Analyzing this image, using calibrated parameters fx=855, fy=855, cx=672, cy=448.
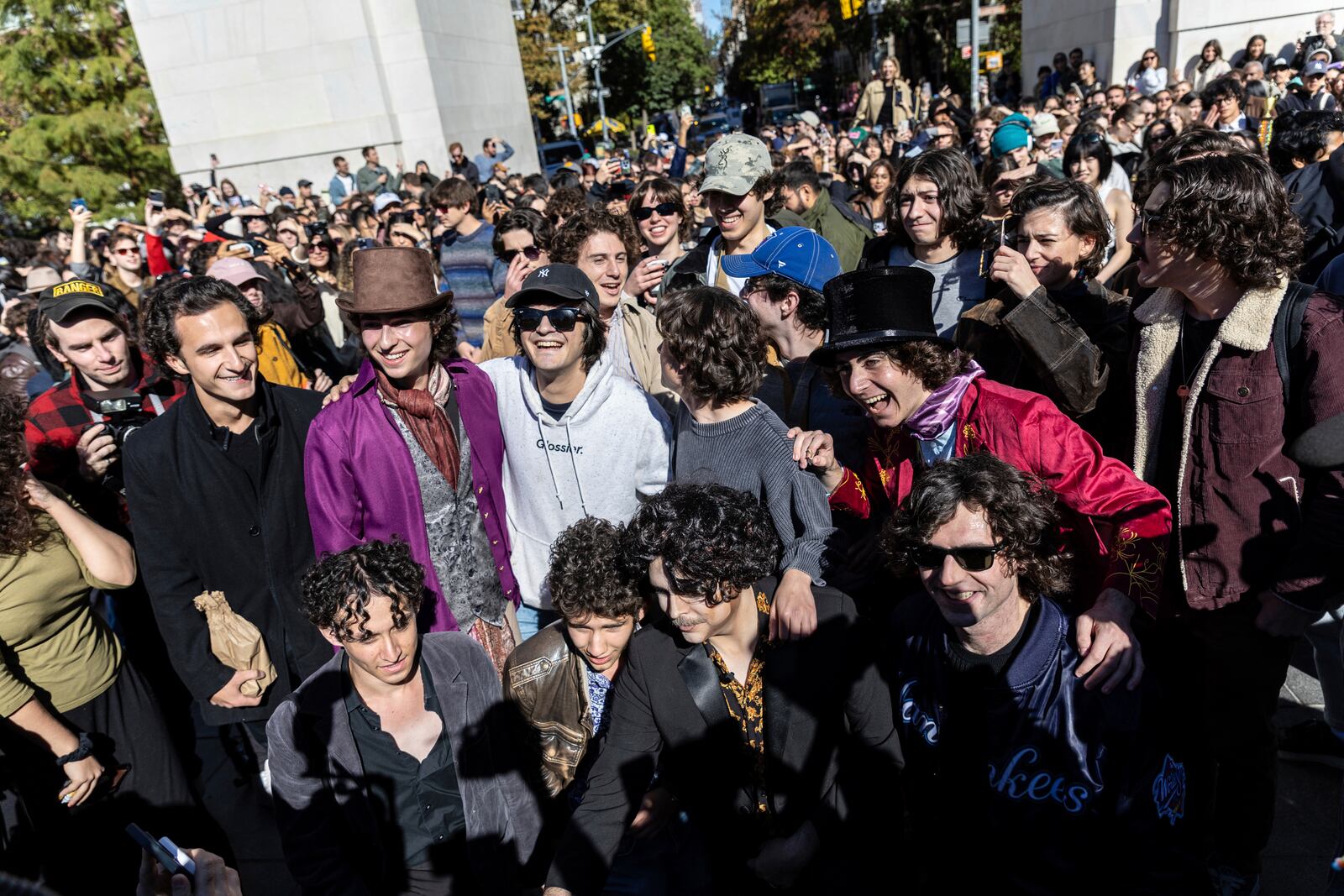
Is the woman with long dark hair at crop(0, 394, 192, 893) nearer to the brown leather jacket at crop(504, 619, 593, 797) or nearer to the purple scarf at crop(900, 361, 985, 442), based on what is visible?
the brown leather jacket at crop(504, 619, 593, 797)

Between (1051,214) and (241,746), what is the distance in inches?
167

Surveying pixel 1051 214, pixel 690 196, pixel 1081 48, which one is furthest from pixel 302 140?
pixel 1051 214

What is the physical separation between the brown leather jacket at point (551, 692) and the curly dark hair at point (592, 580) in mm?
190

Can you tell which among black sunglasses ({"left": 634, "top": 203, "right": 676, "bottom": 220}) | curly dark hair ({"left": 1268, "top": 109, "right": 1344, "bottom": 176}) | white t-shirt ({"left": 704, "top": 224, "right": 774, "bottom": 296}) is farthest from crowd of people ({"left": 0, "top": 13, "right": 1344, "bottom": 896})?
curly dark hair ({"left": 1268, "top": 109, "right": 1344, "bottom": 176})

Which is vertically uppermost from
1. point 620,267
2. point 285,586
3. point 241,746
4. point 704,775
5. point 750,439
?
point 620,267

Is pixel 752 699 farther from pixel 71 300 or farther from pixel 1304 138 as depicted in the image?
pixel 1304 138

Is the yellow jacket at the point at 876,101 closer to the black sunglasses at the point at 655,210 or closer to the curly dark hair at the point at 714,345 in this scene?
the black sunglasses at the point at 655,210

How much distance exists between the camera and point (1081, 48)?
61.9ft

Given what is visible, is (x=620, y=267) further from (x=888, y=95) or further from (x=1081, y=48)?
(x=1081, y=48)

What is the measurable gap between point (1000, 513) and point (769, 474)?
2.67 feet

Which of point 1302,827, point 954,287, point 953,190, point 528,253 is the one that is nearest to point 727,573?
point 954,287

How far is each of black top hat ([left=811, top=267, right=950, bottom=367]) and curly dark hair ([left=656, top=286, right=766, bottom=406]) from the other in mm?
293

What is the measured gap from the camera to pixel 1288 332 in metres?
2.24

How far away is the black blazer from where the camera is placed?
2.49m
